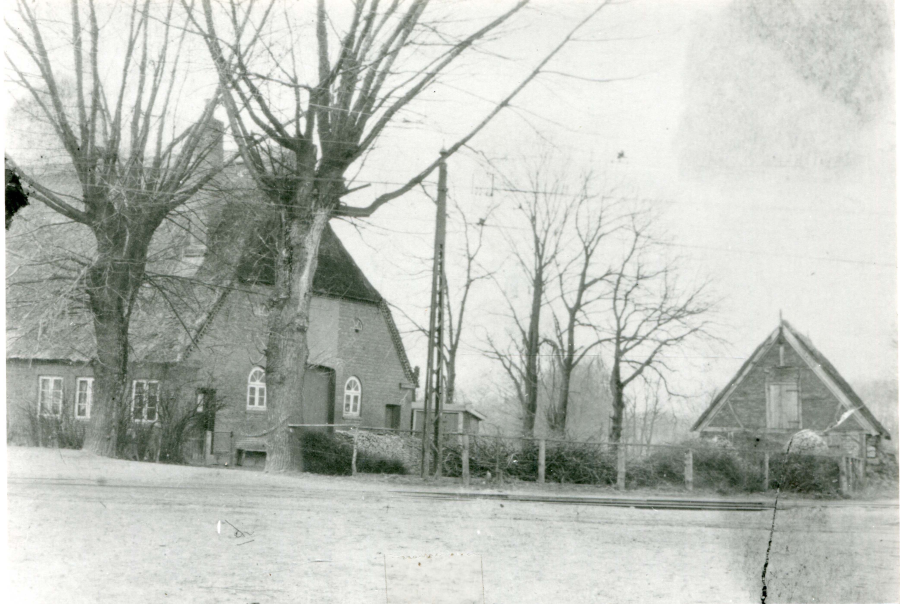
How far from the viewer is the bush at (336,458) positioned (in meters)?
12.3

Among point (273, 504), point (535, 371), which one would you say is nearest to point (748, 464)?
point (535, 371)

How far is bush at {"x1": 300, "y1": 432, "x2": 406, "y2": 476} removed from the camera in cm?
1230

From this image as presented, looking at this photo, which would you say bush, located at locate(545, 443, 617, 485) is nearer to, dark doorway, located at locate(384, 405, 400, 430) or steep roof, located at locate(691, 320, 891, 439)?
dark doorway, located at locate(384, 405, 400, 430)

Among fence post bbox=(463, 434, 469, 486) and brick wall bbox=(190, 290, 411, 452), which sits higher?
brick wall bbox=(190, 290, 411, 452)

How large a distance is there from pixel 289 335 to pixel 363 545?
13.8 ft

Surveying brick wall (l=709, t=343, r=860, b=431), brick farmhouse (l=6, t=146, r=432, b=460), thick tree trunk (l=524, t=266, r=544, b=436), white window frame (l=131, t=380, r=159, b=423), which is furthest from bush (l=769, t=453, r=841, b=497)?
white window frame (l=131, t=380, r=159, b=423)

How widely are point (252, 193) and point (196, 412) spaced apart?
12.3 feet

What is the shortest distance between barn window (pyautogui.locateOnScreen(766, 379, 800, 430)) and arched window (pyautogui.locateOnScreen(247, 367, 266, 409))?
7684mm

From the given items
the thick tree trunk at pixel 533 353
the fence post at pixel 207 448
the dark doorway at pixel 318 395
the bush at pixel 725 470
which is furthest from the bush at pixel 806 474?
the fence post at pixel 207 448

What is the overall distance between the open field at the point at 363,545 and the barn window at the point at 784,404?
4.39 ft

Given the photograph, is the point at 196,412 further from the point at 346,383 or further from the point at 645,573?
the point at 645,573

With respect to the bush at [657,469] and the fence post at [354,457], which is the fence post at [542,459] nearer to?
the bush at [657,469]

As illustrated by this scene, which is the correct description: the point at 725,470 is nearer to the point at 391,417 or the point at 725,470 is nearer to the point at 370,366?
the point at 391,417

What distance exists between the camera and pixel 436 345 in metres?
12.7
